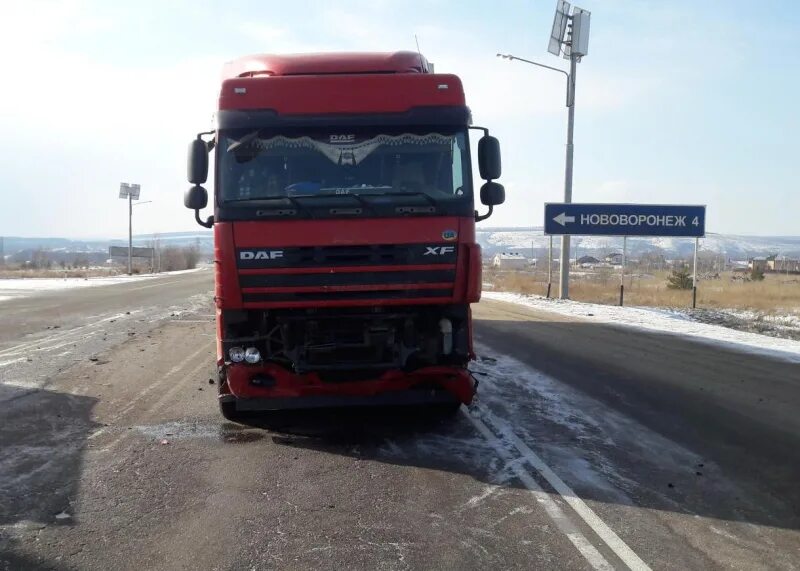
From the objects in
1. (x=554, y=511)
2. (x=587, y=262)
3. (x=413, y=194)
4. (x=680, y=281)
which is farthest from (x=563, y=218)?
(x=587, y=262)

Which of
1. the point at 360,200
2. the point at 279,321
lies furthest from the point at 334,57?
the point at 279,321

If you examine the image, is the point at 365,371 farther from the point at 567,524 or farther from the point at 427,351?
the point at 567,524

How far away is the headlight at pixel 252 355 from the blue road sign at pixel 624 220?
19.9m

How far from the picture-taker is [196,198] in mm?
6832

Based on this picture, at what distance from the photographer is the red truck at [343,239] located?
6227mm

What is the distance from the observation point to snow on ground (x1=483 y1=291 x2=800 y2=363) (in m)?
14.0

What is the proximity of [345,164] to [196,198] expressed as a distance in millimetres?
1518

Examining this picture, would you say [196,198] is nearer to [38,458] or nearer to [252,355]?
[252,355]

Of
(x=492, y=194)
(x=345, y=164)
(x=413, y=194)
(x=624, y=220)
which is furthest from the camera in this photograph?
(x=624, y=220)

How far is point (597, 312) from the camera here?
22.4 metres

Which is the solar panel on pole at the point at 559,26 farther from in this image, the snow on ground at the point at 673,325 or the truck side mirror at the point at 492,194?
the truck side mirror at the point at 492,194

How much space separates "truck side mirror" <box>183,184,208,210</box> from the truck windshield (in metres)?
0.54

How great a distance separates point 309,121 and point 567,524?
412 cm

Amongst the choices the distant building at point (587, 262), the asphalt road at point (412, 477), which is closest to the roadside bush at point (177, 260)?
the distant building at point (587, 262)
